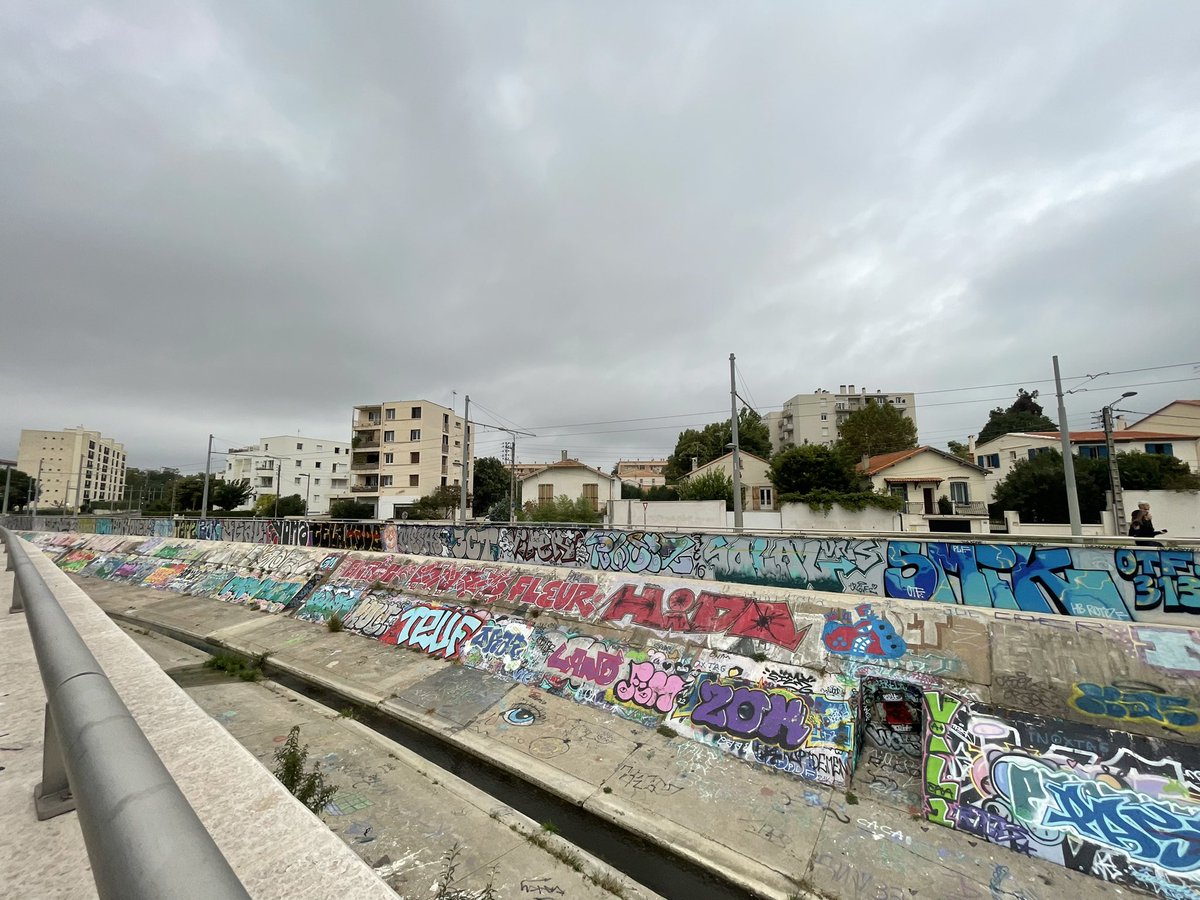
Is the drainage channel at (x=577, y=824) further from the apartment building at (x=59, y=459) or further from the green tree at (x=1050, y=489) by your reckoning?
the apartment building at (x=59, y=459)

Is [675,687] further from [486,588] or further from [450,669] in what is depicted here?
[486,588]

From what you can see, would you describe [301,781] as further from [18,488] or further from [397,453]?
[18,488]

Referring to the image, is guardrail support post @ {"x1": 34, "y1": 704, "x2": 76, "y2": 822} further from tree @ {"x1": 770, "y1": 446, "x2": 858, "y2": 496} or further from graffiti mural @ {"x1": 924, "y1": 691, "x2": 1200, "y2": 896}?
tree @ {"x1": 770, "y1": 446, "x2": 858, "y2": 496}

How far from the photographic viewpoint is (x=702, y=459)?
223ft

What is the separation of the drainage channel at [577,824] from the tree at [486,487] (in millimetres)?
51400

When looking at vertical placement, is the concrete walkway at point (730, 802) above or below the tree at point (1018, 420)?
below

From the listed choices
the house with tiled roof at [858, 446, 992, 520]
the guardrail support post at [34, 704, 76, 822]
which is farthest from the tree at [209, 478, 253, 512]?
the guardrail support post at [34, 704, 76, 822]

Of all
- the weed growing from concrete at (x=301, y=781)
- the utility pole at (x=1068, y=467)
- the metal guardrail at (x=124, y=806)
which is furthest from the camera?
the utility pole at (x=1068, y=467)

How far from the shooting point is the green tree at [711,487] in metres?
42.4

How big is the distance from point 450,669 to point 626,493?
62756mm

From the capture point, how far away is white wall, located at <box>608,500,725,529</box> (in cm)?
3212

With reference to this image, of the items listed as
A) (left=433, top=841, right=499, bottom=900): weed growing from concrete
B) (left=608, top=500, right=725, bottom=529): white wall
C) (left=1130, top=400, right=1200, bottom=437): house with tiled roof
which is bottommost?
(left=433, top=841, right=499, bottom=900): weed growing from concrete

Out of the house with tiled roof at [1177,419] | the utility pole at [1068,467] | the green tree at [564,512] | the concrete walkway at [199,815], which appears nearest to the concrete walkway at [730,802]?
the concrete walkway at [199,815]

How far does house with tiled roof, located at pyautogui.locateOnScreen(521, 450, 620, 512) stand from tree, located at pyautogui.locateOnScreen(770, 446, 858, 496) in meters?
16.7
